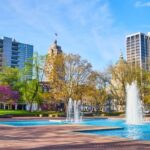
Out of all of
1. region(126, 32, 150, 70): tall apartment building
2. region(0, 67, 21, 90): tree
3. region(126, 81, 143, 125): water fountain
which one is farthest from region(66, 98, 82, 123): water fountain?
region(126, 32, 150, 70): tall apartment building

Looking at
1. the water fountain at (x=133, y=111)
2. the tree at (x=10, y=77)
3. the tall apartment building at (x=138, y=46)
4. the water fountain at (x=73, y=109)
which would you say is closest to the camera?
the water fountain at (x=133, y=111)

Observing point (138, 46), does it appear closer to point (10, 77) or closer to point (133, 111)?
point (10, 77)

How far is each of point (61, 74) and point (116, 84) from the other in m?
12.6

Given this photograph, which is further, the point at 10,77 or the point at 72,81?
the point at 10,77

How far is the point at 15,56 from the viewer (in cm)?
15925

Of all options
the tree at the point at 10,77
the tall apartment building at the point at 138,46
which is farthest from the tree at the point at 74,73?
the tall apartment building at the point at 138,46

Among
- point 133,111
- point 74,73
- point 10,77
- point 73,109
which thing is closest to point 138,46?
point 10,77

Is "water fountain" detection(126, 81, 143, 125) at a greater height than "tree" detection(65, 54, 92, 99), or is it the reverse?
"tree" detection(65, 54, 92, 99)

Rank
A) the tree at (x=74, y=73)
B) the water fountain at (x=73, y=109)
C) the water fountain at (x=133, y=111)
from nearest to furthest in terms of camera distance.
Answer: the water fountain at (x=133, y=111) → the water fountain at (x=73, y=109) → the tree at (x=74, y=73)

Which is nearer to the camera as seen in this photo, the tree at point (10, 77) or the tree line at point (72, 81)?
the tree line at point (72, 81)

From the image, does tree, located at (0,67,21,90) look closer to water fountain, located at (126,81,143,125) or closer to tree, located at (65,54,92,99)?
tree, located at (65,54,92,99)

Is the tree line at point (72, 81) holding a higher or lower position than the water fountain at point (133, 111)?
higher

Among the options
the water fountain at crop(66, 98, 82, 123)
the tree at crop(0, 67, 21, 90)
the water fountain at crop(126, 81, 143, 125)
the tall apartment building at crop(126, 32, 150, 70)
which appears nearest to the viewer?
the water fountain at crop(126, 81, 143, 125)

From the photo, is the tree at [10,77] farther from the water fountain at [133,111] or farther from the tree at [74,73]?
the water fountain at [133,111]
